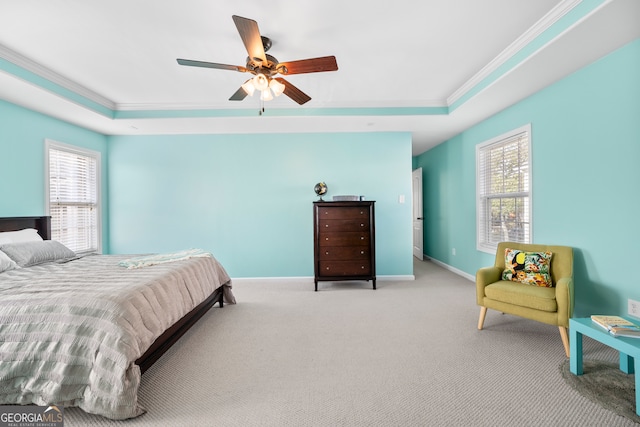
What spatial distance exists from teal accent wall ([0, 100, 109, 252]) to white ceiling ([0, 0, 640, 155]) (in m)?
0.19

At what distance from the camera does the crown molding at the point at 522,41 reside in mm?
2104

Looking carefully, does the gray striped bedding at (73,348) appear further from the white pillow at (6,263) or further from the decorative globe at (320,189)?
the decorative globe at (320,189)

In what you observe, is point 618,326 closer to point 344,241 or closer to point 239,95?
point 344,241

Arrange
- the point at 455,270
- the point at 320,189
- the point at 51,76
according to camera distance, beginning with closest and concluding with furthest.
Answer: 1. the point at 51,76
2. the point at 320,189
3. the point at 455,270

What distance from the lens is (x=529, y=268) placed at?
9.03 feet

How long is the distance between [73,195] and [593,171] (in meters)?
6.22

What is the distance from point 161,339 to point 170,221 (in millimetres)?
3079

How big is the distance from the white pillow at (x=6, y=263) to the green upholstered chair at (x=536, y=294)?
14.1 ft

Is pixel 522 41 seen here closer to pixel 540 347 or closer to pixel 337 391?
pixel 540 347

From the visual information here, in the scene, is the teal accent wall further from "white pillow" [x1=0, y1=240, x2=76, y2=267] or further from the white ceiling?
"white pillow" [x1=0, y1=240, x2=76, y2=267]

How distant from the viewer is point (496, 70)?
9.62 ft

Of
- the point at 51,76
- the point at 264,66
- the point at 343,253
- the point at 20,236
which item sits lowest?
the point at 343,253

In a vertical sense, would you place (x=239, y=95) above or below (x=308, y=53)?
below

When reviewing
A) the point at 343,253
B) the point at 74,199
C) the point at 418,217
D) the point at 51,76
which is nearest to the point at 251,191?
the point at 343,253
